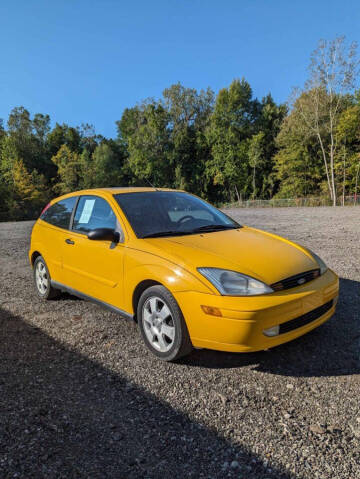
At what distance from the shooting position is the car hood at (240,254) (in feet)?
9.43

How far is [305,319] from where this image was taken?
2910 mm

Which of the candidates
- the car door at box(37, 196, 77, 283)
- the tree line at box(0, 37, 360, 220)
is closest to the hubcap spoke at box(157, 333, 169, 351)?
the car door at box(37, 196, 77, 283)

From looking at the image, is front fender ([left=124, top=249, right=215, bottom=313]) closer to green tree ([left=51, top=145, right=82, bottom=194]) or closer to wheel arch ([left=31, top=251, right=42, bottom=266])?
wheel arch ([left=31, top=251, right=42, bottom=266])

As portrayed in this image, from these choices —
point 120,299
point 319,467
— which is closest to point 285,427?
point 319,467

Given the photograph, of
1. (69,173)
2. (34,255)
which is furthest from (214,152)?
(34,255)

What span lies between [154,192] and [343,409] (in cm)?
Result: 303

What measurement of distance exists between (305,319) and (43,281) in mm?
3759

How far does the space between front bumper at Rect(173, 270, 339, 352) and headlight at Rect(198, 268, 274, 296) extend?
6 cm

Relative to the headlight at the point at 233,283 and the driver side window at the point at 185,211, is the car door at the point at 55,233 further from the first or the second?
the headlight at the point at 233,283

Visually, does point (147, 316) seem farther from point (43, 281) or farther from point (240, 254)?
point (43, 281)

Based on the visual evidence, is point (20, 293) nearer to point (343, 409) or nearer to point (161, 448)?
point (161, 448)

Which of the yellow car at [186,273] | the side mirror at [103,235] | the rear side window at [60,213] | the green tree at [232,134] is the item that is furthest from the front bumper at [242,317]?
the green tree at [232,134]

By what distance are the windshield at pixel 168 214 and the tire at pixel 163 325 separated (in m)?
0.70

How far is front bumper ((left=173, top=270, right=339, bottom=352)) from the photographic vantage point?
261 centimetres
